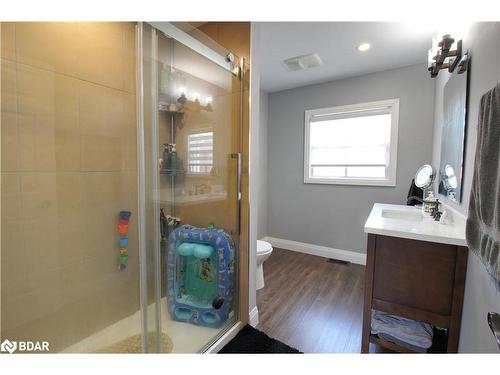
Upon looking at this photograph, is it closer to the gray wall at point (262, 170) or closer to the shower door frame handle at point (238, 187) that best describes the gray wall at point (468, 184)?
the shower door frame handle at point (238, 187)

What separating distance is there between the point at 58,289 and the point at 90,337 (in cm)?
43

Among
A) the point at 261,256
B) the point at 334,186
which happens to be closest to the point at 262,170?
the point at 334,186

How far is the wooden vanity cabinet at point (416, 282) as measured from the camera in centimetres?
117

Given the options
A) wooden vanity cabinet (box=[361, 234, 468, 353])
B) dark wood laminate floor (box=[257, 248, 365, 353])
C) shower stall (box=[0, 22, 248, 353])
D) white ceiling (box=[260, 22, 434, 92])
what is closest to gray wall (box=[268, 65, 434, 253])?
white ceiling (box=[260, 22, 434, 92])

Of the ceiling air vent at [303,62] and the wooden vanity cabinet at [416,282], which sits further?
the ceiling air vent at [303,62]

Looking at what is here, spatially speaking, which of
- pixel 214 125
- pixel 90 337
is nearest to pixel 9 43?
pixel 214 125

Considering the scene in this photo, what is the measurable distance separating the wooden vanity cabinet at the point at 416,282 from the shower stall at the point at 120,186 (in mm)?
892

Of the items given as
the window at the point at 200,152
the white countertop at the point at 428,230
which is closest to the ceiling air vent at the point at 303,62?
the window at the point at 200,152

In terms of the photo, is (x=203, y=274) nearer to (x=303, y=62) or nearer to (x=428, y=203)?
(x=428, y=203)

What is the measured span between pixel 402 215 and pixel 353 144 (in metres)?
1.30

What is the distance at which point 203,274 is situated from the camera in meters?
1.77

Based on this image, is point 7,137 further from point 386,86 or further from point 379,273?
point 386,86

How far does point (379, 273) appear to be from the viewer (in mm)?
1329

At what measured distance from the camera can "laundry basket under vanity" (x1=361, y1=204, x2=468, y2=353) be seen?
116 cm
